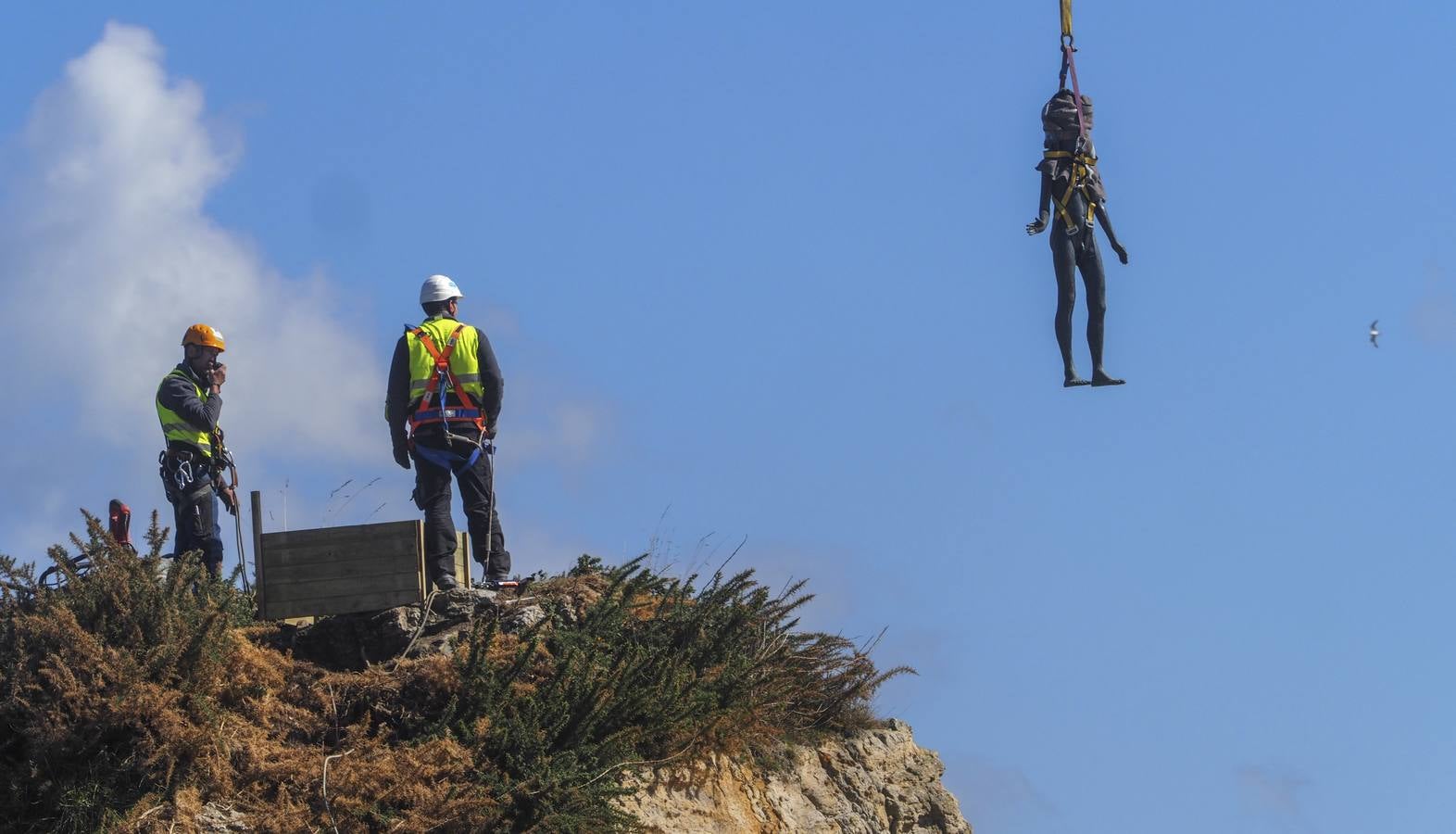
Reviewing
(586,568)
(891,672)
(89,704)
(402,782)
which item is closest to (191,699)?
(89,704)

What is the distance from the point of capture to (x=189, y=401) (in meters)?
15.1

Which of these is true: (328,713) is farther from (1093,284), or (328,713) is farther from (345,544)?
(1093,284)

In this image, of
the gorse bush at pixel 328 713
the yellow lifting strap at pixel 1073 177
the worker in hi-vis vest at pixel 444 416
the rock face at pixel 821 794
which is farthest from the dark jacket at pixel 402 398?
the yellow lifting strap at pixel 1073 177

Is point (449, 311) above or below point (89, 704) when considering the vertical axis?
above

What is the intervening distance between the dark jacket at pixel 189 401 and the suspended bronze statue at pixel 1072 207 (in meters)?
6.34

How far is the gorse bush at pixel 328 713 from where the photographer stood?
11.6 metres

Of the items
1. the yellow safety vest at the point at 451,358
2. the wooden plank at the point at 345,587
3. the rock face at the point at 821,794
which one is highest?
the yellow safety vest at the point at 451,358

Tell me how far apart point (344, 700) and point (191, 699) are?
3.71 feet

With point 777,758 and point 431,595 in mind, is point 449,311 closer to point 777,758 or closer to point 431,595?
point 431,595

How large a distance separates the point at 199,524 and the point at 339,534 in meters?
2.28

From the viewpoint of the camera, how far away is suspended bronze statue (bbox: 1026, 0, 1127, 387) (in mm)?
14516

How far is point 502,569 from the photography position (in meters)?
14.3

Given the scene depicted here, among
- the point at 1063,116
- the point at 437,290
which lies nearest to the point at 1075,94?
the point at 1063,116

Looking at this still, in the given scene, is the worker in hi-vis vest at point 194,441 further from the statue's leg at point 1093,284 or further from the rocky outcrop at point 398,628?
the statue's leg at point 1093,284
